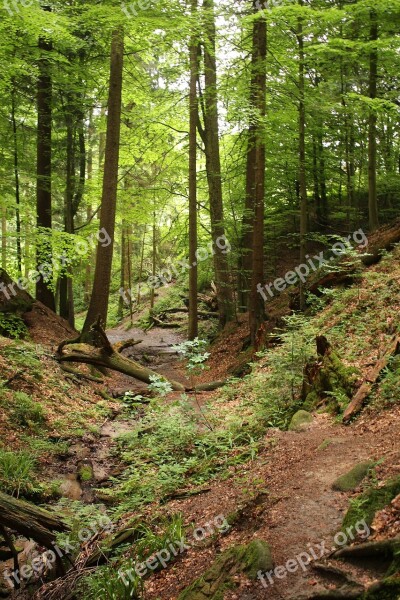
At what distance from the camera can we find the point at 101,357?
435 inches

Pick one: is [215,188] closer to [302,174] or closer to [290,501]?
[302,174]

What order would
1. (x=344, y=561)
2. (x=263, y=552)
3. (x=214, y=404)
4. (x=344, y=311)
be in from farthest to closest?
(x=344, y=311) < (x=214, y=404) < (x=263, y=552) < (x=344, y=561)


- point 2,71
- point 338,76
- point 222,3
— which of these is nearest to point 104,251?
point 2,71

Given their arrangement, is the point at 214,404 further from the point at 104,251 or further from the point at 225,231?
Answer: the point at 225,231

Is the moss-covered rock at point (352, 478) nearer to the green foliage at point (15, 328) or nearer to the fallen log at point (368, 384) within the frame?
the fallen log at point (368, 384)

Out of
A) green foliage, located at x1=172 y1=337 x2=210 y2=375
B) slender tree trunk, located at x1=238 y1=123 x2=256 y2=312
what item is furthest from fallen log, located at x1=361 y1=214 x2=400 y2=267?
green foliage, located at x1=172 y1=337 x2=210 y2=375

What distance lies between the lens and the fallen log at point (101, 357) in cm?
1092

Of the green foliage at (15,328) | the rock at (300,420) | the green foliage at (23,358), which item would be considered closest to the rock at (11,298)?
the green foliage at (15,328)

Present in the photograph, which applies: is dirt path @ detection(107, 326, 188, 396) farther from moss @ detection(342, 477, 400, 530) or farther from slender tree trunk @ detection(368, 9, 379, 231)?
slender tree trunk @ detection(368, 9, 379, 231)

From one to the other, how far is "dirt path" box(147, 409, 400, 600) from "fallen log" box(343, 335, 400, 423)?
0.31 m

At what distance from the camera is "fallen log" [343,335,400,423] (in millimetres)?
6242

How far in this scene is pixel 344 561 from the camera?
3330mm

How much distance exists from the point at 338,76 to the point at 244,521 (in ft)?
53.6

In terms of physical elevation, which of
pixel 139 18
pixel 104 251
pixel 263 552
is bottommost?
pixel 263 552
